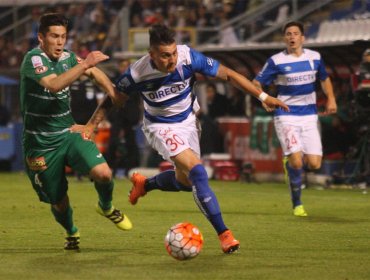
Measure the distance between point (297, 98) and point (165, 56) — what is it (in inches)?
181

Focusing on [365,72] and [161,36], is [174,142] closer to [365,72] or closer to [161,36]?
[161,36]

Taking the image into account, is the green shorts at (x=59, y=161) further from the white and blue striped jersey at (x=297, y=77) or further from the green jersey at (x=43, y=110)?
the white and blue striped jersey at (x=297, y=77)

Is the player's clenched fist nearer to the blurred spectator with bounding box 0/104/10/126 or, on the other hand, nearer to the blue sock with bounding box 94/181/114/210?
the blue sock with bounding box 94/181/114/210

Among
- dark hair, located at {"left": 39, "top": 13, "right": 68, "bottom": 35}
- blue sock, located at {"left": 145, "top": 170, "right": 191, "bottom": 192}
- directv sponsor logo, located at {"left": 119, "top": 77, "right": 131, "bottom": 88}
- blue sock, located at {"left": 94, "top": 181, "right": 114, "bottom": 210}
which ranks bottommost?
blue sock, located at {"left": 145, "top": 170, "right": 191, "bottom": 192}

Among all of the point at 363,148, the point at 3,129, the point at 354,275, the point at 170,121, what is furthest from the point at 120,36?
the point at 354,275

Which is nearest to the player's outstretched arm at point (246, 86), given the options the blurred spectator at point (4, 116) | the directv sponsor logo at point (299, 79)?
the directv sponsor logo at point (299, 79)

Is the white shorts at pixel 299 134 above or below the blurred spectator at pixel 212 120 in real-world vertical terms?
above

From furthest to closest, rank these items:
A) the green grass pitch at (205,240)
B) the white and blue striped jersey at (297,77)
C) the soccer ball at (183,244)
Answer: the white and blue striped jersey at (297,77)
the soccer ball at (183,244)
the green grass pitch at (205,240)

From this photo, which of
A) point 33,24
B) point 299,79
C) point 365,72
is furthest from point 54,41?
point 33,24

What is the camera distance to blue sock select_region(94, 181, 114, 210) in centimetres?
968

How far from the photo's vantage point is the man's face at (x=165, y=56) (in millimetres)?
9359

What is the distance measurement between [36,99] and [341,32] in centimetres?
1118

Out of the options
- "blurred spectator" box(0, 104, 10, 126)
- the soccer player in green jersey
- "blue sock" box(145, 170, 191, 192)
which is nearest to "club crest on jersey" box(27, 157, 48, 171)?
the soccer player in green jersey

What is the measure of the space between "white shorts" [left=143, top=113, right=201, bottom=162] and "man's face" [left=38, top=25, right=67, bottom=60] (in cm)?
118
